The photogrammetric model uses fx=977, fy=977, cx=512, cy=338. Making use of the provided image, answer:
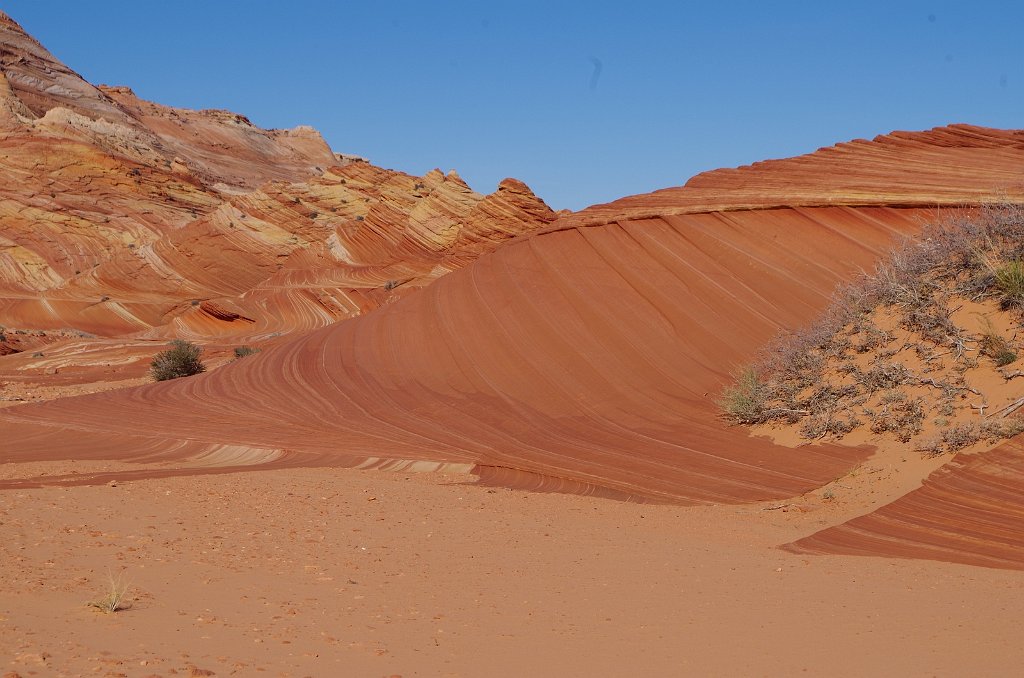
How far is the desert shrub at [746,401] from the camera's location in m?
11.1

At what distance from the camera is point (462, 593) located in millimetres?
5828

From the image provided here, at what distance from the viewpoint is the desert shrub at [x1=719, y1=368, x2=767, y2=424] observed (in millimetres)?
11135

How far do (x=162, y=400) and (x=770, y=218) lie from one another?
9964 mm

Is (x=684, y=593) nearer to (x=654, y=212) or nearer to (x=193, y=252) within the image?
(x=654, y=212)

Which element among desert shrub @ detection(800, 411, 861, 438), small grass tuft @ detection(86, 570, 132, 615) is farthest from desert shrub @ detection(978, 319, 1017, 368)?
small grass tuft @ detection(86, 570, 132, 615)

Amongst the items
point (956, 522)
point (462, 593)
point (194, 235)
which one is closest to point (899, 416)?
point (956, 522)

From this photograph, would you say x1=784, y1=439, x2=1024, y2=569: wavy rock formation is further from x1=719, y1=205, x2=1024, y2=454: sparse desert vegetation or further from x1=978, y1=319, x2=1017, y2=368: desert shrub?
x1=978, y1=319, x2=1017, y2=368: desert shrub

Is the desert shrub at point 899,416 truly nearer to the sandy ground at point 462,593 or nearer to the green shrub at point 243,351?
the sandy ground at point 462,593

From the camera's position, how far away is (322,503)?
869 centimetres

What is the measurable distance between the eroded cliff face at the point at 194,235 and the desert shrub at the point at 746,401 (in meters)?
22.2

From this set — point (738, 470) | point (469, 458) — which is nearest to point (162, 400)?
point (469, 458)

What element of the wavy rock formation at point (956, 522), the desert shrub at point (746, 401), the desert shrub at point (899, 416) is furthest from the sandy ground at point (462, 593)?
the desert shrub at point (746, 401)

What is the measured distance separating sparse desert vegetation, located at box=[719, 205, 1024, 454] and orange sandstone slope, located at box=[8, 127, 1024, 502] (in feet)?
2.00

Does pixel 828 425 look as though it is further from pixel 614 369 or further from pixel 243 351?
pixel 243 351
